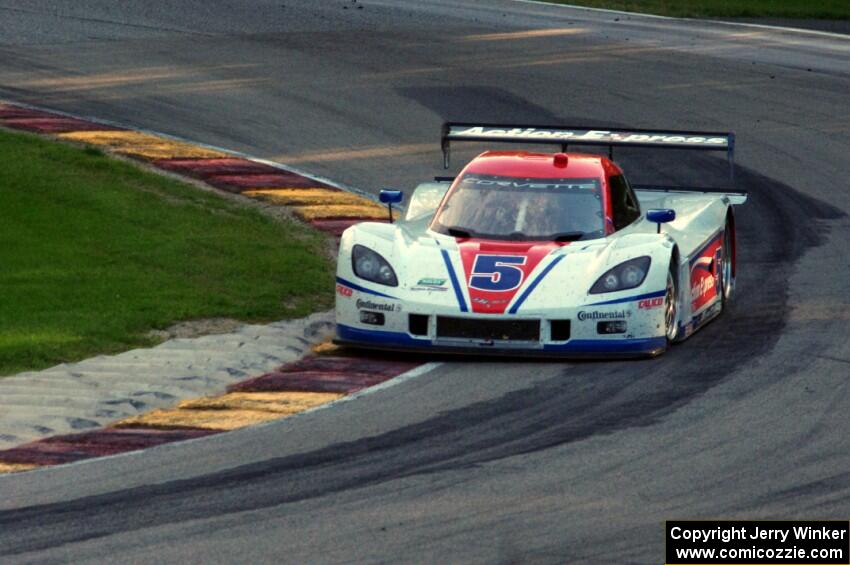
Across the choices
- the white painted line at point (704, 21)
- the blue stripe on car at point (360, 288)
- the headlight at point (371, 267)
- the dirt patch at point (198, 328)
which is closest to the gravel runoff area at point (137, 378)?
the dirt patch at point (198, 328)

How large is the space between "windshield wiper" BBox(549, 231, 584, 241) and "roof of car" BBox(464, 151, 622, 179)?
25.7 inches

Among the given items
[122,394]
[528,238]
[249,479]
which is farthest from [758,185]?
[249,479]

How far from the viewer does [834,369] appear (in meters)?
12.0

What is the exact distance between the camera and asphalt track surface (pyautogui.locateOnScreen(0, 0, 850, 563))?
327 inches

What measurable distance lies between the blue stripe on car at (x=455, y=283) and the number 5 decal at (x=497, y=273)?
0.32 ft

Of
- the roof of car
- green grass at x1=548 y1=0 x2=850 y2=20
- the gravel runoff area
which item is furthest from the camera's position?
green grass at x1=548 y1=0 x2=850 y2=20

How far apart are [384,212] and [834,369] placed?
281 inches

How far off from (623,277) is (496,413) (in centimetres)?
215

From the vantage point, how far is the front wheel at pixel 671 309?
12.6 meters

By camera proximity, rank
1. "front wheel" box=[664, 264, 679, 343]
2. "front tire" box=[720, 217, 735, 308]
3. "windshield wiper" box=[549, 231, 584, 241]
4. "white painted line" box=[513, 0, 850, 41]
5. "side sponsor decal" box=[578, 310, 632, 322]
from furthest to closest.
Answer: "white painted line" box=[513, 0, 850, 41]
"front tire" box=[720, 217, 735, 308]
"windshield wiper" box=[549, 231, 584, 241]
"front wheel" box=[664, 264, 679, 343]
"side sponsor decal" box=[578, 310, 632, 322]

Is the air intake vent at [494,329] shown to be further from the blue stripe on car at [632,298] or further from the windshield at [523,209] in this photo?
the windshield at [523,209]

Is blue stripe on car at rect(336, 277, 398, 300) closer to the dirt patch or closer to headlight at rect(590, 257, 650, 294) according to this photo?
the dirt patch

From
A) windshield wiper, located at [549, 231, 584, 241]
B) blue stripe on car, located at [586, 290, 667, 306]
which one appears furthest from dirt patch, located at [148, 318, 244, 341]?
blue stripe on car, located at [586, 290, 667, 306]

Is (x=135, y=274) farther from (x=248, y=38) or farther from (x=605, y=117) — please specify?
(x=248, y=38)
